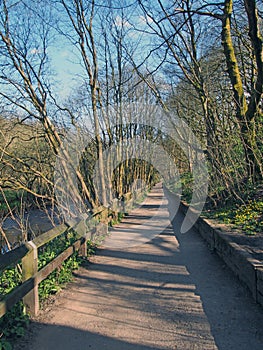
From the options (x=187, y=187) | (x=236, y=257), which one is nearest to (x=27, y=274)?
(x=236, y=257)

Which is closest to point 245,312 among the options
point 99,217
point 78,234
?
point 78,234

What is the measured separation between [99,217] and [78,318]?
237 inches

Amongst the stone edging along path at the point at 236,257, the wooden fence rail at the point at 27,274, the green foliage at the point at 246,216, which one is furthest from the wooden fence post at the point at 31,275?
the green foliage at the point at 246,216

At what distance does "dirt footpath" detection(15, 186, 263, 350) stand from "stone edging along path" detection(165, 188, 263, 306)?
6.1 inches

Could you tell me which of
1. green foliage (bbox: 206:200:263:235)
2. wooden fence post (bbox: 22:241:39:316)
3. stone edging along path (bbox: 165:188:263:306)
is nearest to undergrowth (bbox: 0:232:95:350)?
wooden fence post (bbox: 22:241:39:316)

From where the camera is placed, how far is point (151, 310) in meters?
4.20

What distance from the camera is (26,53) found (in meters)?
9.51

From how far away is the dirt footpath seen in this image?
340 cm

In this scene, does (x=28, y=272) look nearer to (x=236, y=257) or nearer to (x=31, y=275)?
(x=31, y=275)

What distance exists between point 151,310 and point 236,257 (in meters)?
1.81

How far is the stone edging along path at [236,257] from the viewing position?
4272 mm

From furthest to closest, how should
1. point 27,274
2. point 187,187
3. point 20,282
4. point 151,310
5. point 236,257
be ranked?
point 187,187, point 236,257, point 20,282, point 151,310, point 27,274

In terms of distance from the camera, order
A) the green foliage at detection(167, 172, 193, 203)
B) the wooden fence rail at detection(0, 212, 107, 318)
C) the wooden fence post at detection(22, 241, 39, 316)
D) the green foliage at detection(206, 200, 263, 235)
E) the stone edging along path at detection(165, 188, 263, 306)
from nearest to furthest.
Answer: the wooden fence rail at detection(0, 212, 107, 318)
the wooden fence post at detection(22, 241, 39, 316)
the stone edging along path at detection(165, 188, 263, 306)
the green foliage at detection(206, 200, 263, 235)
the green foliage at detection(167, 172, 193, 203)

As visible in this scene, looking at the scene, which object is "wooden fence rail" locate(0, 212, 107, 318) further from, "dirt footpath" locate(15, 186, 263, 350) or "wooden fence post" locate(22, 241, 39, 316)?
"dirt footpath" locate(15, 186, 263, 350)
